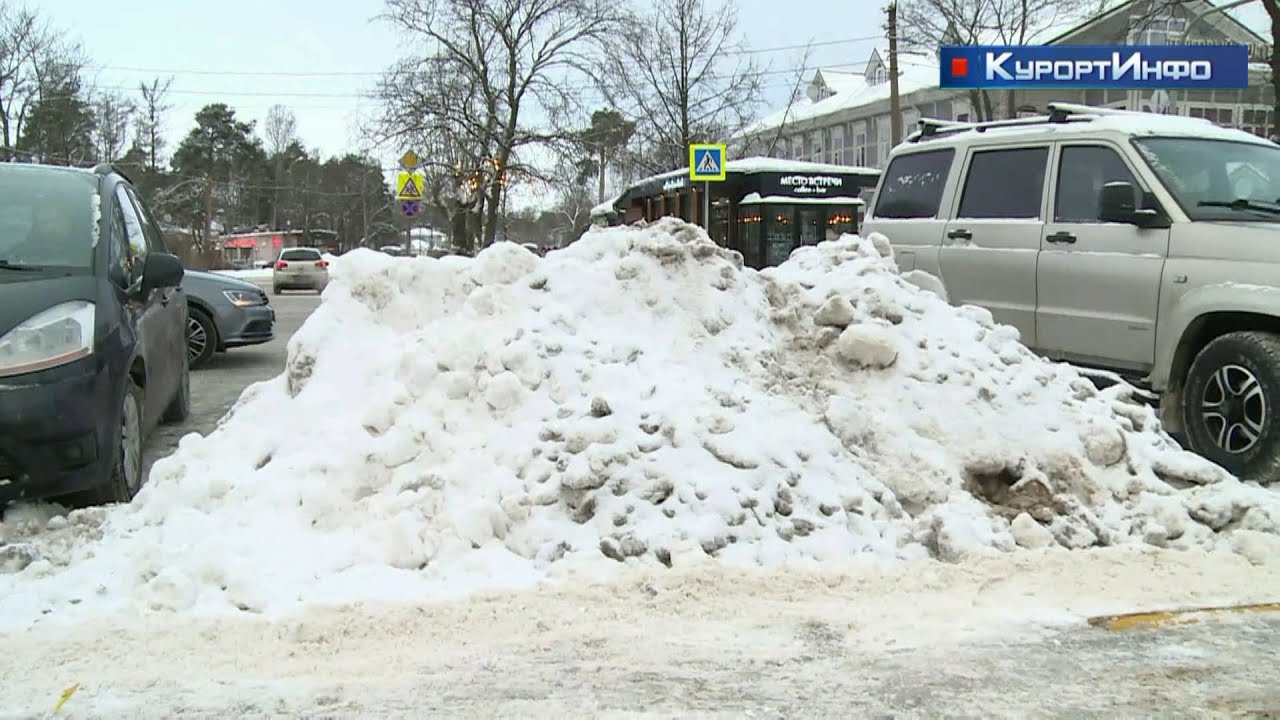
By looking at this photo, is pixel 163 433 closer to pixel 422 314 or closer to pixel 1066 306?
pixel 422 314

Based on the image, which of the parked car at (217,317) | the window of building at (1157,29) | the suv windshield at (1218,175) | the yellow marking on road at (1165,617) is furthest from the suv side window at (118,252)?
the window of building at (1157,29)

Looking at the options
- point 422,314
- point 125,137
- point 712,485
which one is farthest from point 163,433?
point 125,137

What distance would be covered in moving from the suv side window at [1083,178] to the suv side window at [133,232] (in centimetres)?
558

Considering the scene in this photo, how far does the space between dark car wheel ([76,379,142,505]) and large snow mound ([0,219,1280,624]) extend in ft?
0.94

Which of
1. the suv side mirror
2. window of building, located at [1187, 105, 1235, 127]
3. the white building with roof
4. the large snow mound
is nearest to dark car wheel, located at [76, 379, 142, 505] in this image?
the large snow mound

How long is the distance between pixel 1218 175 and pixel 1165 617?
12.3ft

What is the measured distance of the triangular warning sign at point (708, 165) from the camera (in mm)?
16125

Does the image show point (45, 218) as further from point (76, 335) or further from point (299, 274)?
point (299, 274)

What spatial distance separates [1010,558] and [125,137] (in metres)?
65.6

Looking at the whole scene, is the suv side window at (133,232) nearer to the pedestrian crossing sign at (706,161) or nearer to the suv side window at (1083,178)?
the suv side window at (1083,178)

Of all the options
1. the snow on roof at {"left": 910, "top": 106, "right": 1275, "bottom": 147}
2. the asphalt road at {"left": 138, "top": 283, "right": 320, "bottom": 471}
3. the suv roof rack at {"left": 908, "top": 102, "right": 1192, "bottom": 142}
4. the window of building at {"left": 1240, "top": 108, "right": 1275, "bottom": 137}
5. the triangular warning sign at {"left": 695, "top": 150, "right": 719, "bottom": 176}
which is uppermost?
the window of building at {"left": 1240, "top": 108, "right": 1275, "bottom": 137}

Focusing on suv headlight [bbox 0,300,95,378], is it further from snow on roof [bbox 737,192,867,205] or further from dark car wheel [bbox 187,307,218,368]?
snow on roof [bbox 737,192,867,205]

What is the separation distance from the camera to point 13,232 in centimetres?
482

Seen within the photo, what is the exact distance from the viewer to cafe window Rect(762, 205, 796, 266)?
22.2 meters
